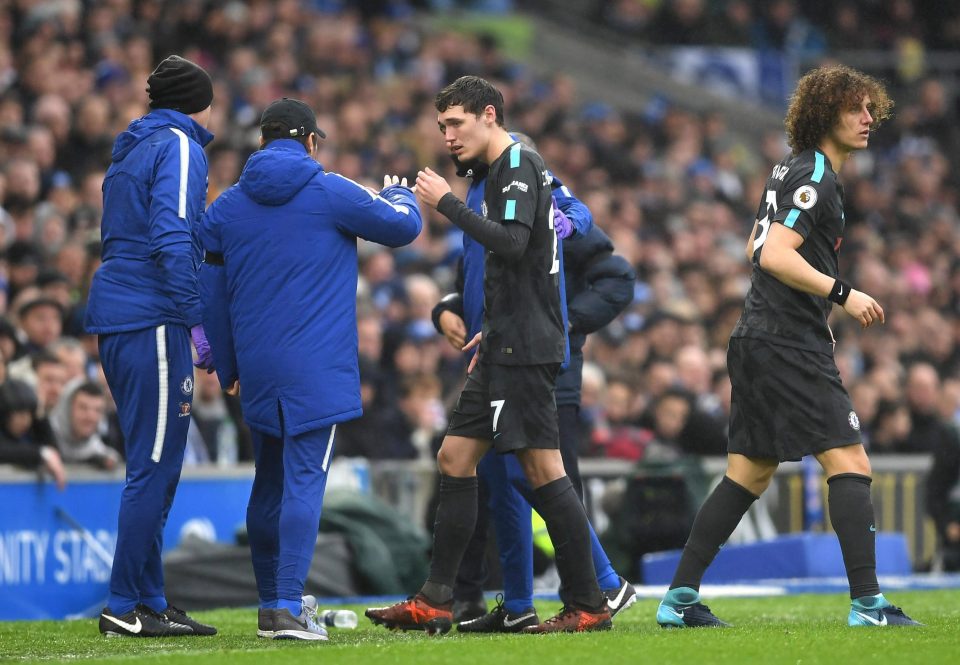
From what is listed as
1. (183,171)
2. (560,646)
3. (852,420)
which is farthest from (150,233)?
(852,420)

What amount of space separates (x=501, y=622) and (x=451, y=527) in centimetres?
70

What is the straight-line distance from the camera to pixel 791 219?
6.85m

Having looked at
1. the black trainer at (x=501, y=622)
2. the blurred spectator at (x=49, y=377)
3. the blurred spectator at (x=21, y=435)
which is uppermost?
the blurred spectator at (x=49, y=377)

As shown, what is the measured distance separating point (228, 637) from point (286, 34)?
38.3 ft

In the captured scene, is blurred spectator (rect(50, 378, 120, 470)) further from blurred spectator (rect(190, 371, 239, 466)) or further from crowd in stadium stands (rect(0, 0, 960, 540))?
blurred spectator (rect(190, 371, 239, 466))

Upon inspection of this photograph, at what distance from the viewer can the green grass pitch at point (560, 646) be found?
5859mm

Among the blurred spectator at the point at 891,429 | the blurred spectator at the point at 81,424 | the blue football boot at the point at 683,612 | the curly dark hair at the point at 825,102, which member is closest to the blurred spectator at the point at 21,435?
the blurred spectator at the point at 81,424

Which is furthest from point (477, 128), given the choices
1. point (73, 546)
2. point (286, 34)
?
point (286, 34)

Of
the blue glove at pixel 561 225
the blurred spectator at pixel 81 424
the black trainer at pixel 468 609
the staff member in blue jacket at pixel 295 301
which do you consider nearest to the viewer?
the staff member in blue jacket at pixel 295 301

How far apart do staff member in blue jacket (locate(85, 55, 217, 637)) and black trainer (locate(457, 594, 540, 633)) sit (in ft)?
3.81

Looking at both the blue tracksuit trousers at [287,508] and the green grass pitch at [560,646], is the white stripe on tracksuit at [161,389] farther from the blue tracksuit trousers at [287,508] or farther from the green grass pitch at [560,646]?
the green grass pitch at [560,646]

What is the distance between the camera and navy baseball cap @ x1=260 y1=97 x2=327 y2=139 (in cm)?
A: 714

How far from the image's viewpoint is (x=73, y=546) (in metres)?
10.1

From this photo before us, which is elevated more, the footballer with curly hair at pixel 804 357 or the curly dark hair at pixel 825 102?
the curly dark hair at pixel 825 102
